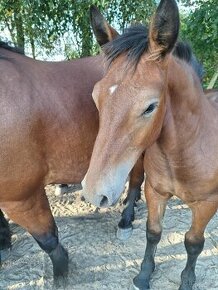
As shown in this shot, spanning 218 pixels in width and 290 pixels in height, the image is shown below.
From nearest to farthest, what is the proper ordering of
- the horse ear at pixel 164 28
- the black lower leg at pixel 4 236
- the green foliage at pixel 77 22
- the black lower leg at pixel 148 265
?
the horse ear at pixel 164 28, the black lower leg at pixel 148 265, the black lower leg at pixel 4 236, the green foliage at pixel 77 22

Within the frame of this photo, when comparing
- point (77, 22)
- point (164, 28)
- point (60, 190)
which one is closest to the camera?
point (164, 28)

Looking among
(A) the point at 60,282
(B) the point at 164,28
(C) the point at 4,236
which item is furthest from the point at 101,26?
(C) the point at 4,236

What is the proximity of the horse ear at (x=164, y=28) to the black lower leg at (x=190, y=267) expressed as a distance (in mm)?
1445

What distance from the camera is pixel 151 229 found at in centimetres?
243

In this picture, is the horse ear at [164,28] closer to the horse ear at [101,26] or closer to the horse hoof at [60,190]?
the horse ear at [101,26]

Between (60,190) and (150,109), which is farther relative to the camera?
(60,190)

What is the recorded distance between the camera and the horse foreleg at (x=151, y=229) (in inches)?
89.4

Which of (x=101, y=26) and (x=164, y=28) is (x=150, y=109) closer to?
(x=164, y=28)

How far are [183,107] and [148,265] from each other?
4.40ft

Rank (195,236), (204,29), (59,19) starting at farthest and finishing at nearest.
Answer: (59,19)
(204,29)
(195,236)

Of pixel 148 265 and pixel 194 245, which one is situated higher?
pixel 194 245

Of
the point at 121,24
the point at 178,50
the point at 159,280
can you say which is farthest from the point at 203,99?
the point at 121,24

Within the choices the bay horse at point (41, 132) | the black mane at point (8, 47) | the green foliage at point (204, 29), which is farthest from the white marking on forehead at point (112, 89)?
the green foliage at point (204, 29)

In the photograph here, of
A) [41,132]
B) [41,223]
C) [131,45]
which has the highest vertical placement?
[131,45]
